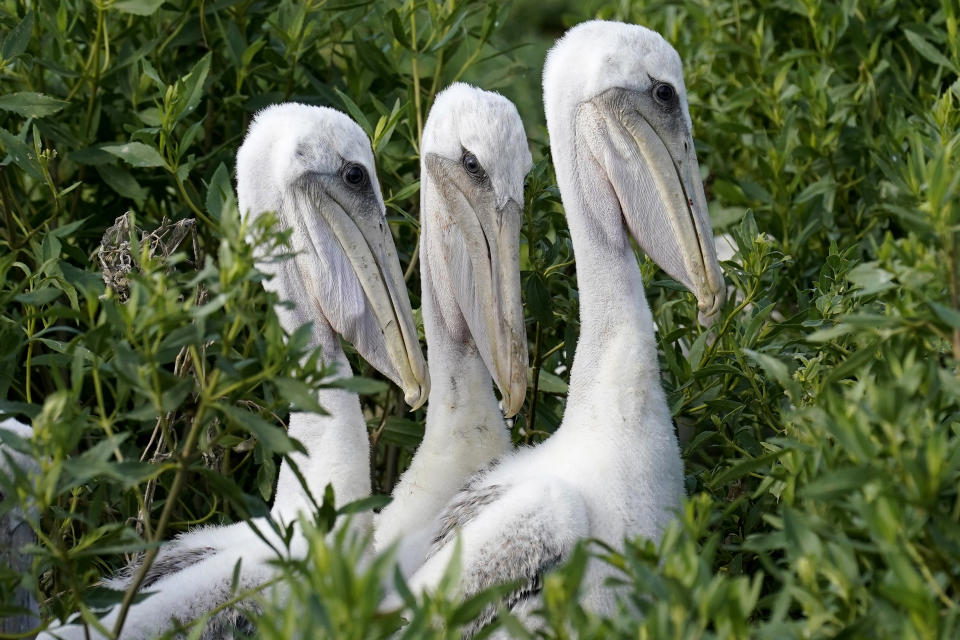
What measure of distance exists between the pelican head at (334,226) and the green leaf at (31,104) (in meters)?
0.58

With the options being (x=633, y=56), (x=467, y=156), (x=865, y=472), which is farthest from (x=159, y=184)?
(x=865, y=472)

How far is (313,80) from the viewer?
4848 mm

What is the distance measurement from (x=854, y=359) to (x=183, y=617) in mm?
1685

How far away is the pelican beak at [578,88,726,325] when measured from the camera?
405cm

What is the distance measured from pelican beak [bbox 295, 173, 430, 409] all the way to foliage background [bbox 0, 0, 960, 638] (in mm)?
280

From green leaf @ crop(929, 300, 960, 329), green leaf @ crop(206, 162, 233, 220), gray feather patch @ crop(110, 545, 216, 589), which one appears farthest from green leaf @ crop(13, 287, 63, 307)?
green leaf @ crop(929, 300, 960, 329)

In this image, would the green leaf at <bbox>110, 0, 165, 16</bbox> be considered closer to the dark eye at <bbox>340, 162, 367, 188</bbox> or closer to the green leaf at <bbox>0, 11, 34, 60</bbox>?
the green leaf at <bbox>0, 11, 34, 60</bbox>

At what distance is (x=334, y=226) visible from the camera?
4.15 meters

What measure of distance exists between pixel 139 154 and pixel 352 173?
1.95 feet

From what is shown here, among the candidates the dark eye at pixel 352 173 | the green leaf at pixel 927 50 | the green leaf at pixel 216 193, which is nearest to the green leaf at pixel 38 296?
the green leaf at pixel 216 193

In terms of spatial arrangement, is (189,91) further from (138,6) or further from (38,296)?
(38,296)

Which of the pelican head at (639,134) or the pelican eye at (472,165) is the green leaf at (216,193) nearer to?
the pelican eye at (472,165)

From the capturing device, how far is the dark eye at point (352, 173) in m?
4.11

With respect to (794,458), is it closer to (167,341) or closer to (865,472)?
(865,472)
